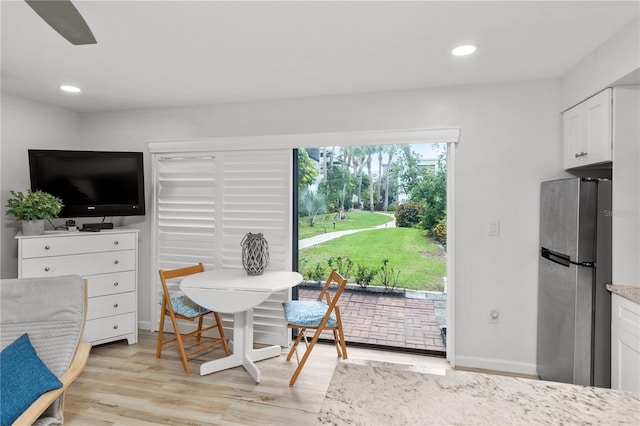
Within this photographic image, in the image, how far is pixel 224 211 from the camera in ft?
10.9

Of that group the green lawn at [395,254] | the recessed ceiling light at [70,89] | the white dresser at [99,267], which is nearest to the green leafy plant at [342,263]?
the green lawn at [395,254]

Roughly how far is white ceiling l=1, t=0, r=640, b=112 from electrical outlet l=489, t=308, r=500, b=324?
71.4 inches

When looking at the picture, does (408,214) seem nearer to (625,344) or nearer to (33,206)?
(625,344)

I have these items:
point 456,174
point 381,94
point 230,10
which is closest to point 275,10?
point 230,10

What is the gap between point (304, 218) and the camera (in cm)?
356

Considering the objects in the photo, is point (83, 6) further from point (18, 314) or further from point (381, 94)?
point (381, 94)

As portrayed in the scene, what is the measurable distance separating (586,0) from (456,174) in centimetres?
140

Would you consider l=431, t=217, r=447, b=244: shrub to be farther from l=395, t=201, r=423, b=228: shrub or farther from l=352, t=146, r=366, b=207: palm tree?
l=352, t=146, r=366, b=207: palm tree

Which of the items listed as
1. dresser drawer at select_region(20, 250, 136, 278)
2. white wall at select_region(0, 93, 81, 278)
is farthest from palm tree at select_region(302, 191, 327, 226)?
white wall at select_region(0, 93, 81, 278)

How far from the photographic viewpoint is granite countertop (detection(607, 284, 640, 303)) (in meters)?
1.79

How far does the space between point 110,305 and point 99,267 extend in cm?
36

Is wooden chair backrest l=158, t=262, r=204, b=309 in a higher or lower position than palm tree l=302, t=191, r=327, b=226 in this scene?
lower

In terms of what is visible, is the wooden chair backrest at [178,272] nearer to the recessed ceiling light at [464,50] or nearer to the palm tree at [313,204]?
the palm tree at [313,204]

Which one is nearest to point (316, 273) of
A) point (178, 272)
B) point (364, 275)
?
point (364, 275)
